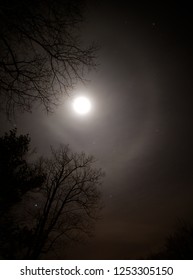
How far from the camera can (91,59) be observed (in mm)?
5309

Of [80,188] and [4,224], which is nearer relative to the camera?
[4,224]

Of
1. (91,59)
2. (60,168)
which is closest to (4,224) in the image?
(60,168)
